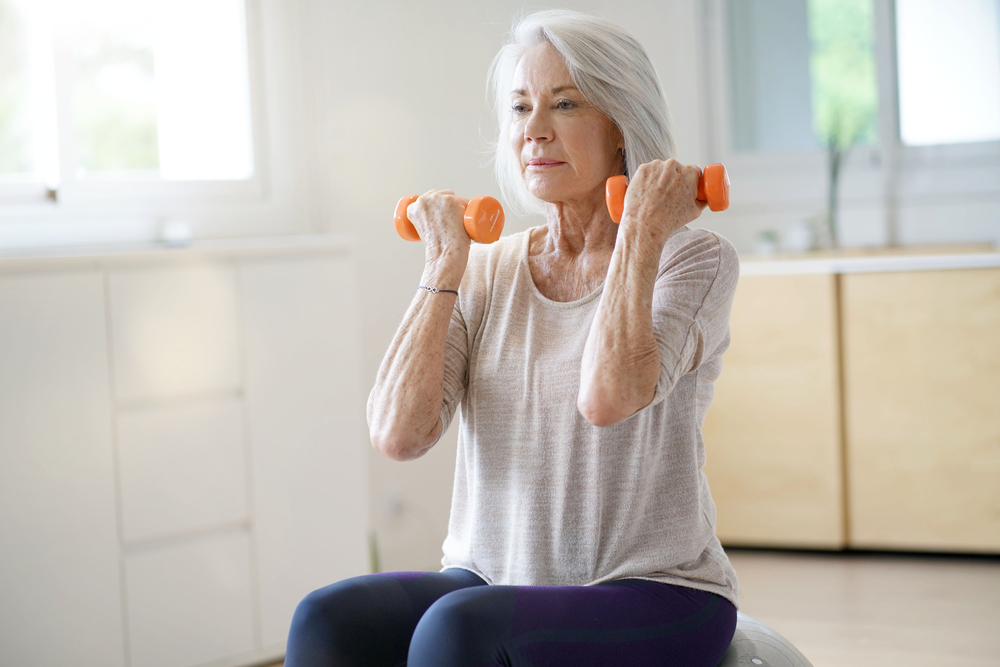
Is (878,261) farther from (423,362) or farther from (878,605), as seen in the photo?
(423,362)

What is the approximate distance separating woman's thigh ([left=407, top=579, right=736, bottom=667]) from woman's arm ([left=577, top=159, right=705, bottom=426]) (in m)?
0.22

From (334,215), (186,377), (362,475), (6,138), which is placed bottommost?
(362,475)

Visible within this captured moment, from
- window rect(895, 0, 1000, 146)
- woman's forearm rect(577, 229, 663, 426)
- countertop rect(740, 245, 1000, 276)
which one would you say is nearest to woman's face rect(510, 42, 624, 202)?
woman's forearm rect(577, 229, 663, 426)

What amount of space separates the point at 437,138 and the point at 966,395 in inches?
66.8

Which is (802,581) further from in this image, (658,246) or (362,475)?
(658,246)

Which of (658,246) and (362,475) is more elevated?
(658,246)

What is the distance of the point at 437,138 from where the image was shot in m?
2.96

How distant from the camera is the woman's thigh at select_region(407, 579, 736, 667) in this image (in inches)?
43.1

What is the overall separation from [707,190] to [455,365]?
0.43 m

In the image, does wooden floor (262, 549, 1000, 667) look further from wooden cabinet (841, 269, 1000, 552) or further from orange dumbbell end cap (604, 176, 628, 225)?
orange dumbbell end cap (604, 176, 628, 225)

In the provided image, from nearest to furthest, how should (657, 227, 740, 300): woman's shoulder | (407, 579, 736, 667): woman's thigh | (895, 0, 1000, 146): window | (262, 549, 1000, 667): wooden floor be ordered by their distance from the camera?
(407, 579, 736, 667): woman's thigh → (657, 227, 740, 300): woman's shoulder → (262, 549, 1000, 667): wooden floor → (895, 0, 1000, 146): window

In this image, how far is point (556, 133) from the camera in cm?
141

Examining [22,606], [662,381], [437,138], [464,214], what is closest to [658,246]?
[662,381]

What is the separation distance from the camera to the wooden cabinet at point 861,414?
9.23 ft
